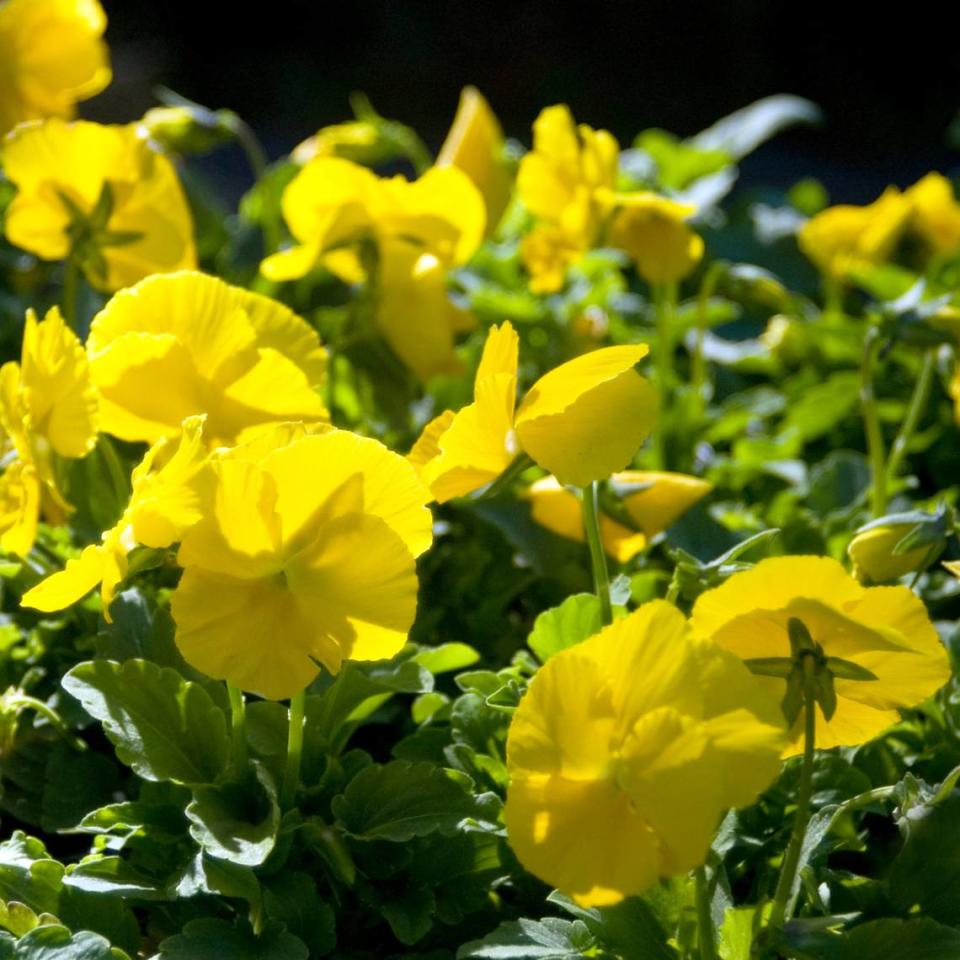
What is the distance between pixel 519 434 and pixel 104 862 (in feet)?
1.02

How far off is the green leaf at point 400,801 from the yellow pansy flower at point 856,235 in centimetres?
103

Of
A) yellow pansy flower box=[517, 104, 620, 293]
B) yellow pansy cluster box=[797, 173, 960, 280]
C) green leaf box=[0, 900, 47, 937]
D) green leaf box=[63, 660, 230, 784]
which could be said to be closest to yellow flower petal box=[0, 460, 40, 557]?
green leaf box=[63, 660, 230, 784]

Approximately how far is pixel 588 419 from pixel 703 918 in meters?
0.25

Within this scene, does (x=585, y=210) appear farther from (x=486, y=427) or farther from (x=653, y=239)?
(x=486, y=427)

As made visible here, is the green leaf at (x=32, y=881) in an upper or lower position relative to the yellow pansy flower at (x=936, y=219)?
upper

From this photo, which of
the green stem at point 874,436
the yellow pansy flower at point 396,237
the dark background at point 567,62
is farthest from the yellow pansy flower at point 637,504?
the dark background at point 567,62

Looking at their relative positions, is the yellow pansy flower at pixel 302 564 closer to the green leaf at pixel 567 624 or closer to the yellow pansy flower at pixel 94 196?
the green leaf at pixel 567 624

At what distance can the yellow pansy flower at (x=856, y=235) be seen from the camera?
1.67 m

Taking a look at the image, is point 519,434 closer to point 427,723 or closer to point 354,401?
point 427,723

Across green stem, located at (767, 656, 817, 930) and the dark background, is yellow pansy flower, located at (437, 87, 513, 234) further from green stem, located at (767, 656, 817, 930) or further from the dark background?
the dark background

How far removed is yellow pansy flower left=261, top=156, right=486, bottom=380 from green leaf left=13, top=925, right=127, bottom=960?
63 centimetres

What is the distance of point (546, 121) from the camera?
1.26 metres

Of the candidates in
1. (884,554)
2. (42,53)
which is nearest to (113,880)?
(884,554)

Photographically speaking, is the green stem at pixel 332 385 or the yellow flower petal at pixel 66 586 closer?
the yellow flower petal at pixel 66 586
